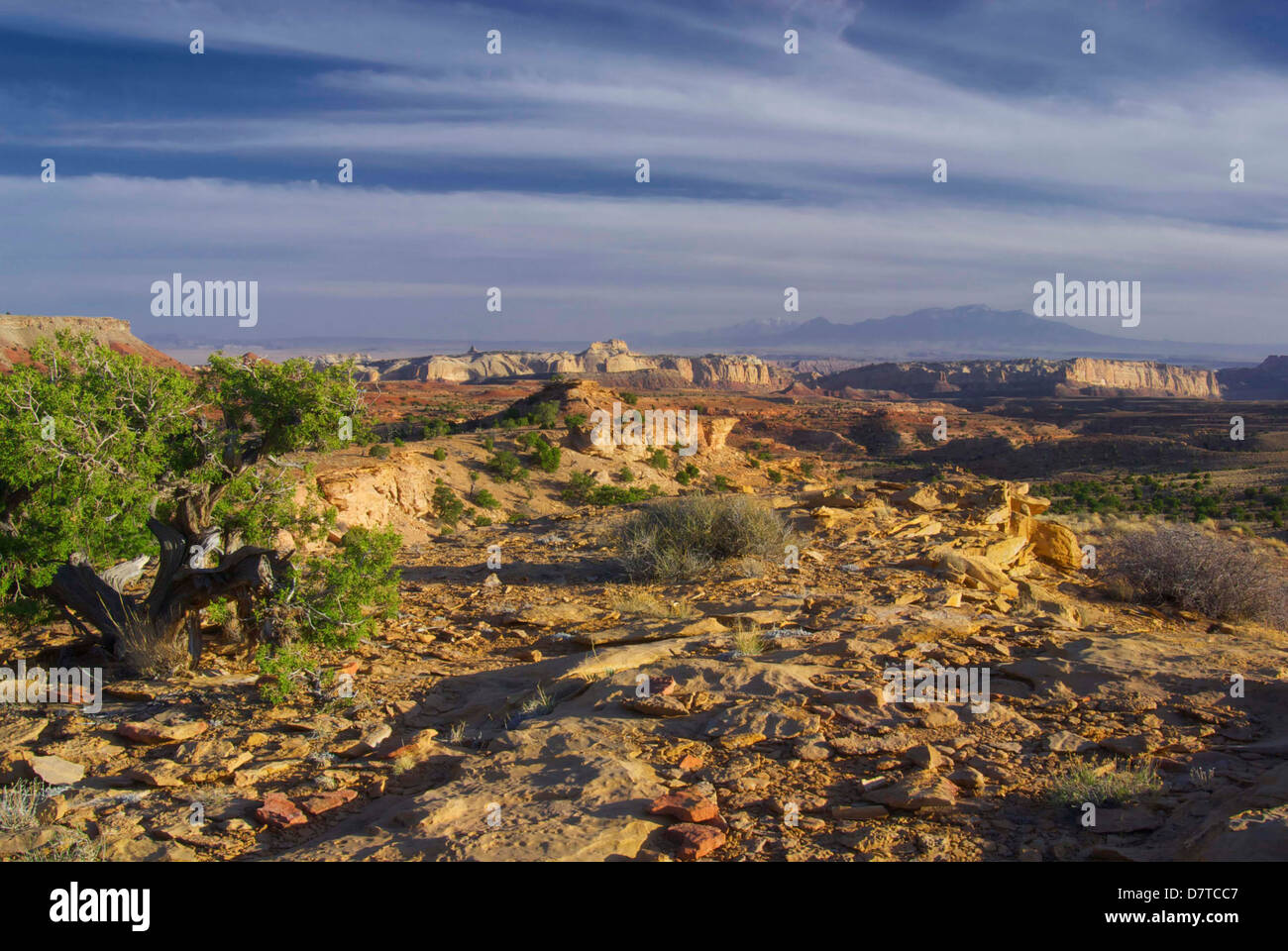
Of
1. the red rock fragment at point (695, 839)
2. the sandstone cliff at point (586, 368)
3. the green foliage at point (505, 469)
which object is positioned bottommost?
the red rock fragment at point (695, 839)

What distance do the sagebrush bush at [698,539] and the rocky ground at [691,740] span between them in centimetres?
133

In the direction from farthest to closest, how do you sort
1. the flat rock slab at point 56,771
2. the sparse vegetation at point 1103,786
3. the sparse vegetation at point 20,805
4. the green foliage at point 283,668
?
the green foliage at point 283,668 < the flat rock slab at point 56,771 < the sparse vegetation at point 20,805 < the sparse vegetation at point 1103,786

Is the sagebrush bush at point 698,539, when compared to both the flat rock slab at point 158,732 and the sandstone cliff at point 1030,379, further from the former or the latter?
the sandstone cliff at point 1030,379

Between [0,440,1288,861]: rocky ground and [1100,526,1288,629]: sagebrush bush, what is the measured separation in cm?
40

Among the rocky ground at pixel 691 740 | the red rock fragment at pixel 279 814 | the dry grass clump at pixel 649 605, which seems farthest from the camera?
the dry grass clump at pixel 649 605

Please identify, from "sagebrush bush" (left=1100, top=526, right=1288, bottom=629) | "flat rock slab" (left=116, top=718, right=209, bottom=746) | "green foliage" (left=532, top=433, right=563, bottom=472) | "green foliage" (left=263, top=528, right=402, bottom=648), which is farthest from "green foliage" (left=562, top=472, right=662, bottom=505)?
"flat rock slab" (left=116, top=718, right=209, bottom=746)

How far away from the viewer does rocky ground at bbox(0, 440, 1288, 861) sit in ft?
13.6

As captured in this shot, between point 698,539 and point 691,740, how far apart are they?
6.57m

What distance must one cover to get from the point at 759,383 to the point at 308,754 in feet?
493

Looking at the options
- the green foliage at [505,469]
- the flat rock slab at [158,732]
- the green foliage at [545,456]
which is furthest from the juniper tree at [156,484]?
the green foliage at [545,456]

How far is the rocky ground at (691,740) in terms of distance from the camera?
4137 mm

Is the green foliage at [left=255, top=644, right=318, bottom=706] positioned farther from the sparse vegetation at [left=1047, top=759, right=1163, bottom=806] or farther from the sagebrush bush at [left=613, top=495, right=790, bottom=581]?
the sparse vegetation at [left=1047, top=759, right=1163, bottom=806]

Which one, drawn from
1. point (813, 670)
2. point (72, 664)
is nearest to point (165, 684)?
point (72, 664)
